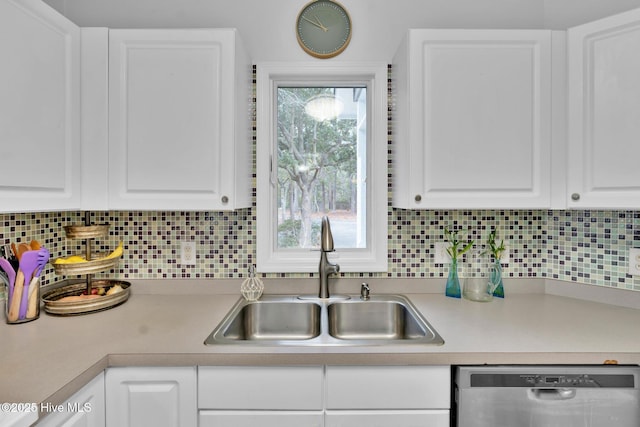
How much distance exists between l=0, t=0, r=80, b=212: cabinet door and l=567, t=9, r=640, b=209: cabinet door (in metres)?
1.95

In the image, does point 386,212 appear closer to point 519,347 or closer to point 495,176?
point 495,176

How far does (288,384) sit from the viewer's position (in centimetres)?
115

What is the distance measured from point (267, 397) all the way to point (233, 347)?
7.4 inches

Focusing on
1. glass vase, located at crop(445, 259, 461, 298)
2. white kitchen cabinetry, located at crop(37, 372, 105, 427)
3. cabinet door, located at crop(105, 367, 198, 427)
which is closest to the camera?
white kitchen cabinetry, located at crop(37, 372, 105, 427)

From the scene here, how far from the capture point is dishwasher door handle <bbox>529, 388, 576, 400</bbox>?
1.13 meters

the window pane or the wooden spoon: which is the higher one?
the window pane

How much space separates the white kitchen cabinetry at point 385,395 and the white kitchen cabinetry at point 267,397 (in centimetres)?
6

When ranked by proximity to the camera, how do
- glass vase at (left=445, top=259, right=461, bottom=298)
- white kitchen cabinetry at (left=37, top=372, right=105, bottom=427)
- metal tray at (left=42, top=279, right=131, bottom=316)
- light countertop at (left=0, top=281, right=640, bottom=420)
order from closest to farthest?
white kitchen cabinetry at (left=37, top=372, right=105, bottom=427), light countertop at (left=0, top=281, right=640, bottom=420), metal tray at (left=42, top=279, right=131, bottom=316), glass vase at (left=445, top=259, right=461, bottom=298)

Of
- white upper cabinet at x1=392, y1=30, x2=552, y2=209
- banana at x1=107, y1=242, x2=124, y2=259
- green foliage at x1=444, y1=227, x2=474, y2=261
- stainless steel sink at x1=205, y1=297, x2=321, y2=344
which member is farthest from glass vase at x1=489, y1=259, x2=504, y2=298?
banana at x1=107, y1=242, x2=124, y2=259

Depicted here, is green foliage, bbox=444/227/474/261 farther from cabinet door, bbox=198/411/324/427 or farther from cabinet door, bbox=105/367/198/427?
cabinet door, bbox=105/367/198/427

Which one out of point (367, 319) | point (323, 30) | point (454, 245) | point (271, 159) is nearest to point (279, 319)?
point (367, 319)

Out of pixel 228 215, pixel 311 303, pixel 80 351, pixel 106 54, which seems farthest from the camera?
pixel 228 215

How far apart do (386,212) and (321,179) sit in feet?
1.26

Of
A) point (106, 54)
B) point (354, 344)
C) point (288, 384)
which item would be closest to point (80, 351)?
point (288, 384)
